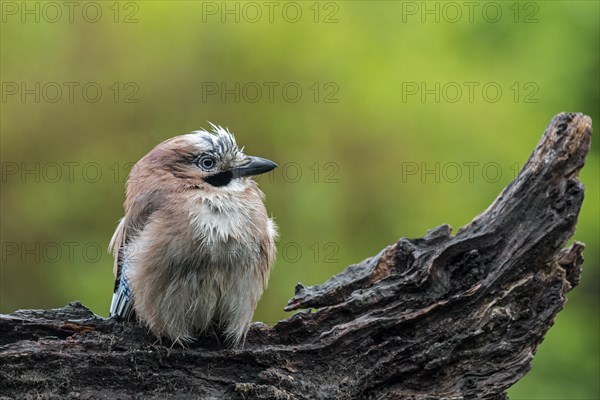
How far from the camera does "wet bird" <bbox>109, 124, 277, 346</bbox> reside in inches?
242

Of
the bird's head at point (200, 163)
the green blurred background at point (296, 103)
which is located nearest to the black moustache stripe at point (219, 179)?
the bird's head at point (200, 163)

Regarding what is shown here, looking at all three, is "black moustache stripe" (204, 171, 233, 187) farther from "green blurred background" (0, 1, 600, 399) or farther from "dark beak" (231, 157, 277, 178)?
"green blurred background" (0, 1, 600, 399)

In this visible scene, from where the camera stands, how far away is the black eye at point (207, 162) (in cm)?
671

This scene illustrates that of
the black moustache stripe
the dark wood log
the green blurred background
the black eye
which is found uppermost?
the green blurred background

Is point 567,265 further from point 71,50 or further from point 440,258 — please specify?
point 71,50

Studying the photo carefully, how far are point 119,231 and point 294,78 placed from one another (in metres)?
4.61

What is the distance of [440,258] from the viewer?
6.27 meters

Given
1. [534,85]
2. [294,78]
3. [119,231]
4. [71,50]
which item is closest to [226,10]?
[294,78]

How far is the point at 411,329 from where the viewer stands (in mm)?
6121

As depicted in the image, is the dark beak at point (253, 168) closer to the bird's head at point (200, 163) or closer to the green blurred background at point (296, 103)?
the bird's head at point (200, 163)

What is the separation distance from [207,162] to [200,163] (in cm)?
5

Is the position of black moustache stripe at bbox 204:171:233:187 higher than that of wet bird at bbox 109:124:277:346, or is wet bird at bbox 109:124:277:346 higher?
black moustache stripe at bbox 204:171:233:187

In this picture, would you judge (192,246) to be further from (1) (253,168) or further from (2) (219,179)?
(1) (253,168)

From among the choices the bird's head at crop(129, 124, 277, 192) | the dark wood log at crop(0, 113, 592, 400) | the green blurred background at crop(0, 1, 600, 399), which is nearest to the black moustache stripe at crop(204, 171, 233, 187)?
the bird's head at crop(129, 124, 277, 192)
